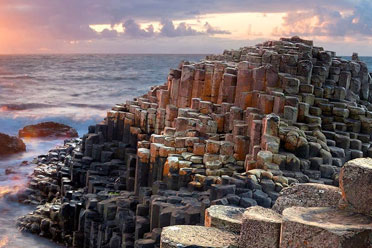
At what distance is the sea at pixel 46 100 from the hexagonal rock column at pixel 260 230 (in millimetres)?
13834

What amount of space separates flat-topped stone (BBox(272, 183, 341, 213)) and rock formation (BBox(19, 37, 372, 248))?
22.7ft

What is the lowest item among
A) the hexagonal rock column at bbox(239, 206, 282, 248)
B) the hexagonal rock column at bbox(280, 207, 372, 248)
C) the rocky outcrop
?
the rocky outcrop

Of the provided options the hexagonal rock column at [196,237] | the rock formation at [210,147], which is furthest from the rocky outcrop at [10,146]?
the hexagonal rock column at [196,237]

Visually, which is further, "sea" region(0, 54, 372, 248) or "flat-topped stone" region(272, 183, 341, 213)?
"sea" region(0, 54, 372, 248)

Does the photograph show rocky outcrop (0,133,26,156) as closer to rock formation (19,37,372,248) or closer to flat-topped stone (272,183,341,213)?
rock formation (19,37,372,248)

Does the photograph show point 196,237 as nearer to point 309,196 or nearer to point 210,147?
point 309,196

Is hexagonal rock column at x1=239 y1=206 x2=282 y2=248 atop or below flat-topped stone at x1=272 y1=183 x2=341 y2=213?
below

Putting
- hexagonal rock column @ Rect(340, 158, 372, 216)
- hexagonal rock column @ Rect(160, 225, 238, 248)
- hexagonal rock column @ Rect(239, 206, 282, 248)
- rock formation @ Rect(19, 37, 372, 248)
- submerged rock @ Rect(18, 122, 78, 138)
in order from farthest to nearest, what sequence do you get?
submerged rock @ Rect(18, 122, 78, 138) → rock formation @ Rect(19, 37, 372, 248) → hexagonal rock column @ Rect(160, 225, 238, 248) → hexagonal rock column @ Rect(239, 206, 282, 248) → hexagonal rock column @ Rect(340, 158, 372, 216)

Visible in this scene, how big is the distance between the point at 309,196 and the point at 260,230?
87cm

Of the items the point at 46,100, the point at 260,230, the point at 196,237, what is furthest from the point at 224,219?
the point at 46,100

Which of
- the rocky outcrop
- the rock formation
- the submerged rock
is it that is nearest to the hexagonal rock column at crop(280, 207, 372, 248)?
the rock formation

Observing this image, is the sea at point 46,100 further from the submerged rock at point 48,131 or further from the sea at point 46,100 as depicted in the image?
the submerged rock at point 48,131

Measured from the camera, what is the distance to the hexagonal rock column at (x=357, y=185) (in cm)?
552

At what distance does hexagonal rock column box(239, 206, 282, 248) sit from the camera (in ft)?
19.5
